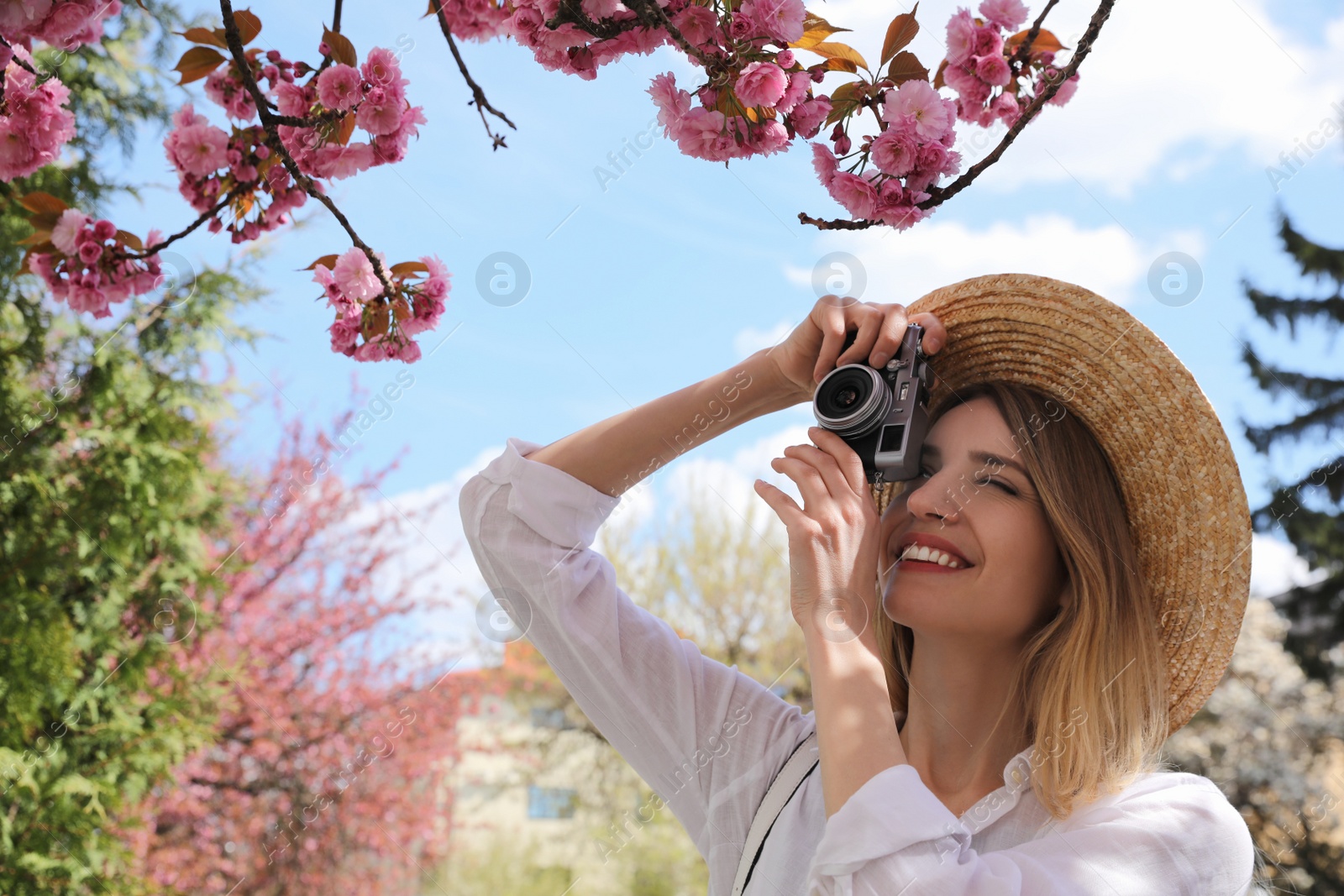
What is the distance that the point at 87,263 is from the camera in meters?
2.02

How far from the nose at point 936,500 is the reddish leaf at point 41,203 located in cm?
175

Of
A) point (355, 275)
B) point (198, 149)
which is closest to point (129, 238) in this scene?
point (198, 149)

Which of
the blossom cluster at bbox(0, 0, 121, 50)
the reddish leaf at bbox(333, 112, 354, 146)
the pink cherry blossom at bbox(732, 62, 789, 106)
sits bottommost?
the pink cherry blossom at bbox(732, 62, 789, 106)

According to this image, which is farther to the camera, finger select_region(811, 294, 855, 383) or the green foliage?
the green foliage

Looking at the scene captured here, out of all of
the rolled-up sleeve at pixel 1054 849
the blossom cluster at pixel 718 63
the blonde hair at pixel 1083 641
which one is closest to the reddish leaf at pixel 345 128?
the blossom cluster at pixel 718 63

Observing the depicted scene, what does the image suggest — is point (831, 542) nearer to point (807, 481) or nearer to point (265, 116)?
point (807, 481)

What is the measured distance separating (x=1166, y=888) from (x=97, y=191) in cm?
495

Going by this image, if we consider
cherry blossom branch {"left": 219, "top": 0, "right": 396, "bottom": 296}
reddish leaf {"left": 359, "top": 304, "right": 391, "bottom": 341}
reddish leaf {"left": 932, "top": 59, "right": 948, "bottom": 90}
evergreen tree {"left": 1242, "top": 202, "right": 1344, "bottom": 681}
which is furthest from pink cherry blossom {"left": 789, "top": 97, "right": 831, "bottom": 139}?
evergreen tree {"left": 1242, "top": 202, "right": 1344, "bottom": 681}

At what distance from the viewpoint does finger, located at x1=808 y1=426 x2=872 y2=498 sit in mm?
Result: 1340

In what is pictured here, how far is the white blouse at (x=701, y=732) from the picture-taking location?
49.8 inches

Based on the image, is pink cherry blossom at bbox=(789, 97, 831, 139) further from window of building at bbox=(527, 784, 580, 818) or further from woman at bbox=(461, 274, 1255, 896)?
window of building at bbox=(527, 784, 580, 818)

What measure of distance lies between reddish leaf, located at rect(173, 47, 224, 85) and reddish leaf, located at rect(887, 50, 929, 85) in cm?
118

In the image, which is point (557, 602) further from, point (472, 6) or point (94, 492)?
point (94, 492)

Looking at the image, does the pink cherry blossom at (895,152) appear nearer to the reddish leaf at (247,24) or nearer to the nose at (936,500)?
the nose at (936,500)
